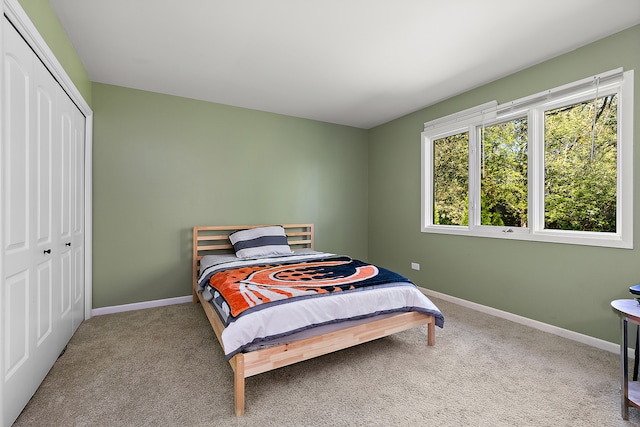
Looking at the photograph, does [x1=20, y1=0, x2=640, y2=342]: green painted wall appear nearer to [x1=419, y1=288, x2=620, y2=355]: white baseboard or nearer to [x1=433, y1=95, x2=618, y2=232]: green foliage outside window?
[x1=419, y1=288, x2=620, y2=355]: white baseboard

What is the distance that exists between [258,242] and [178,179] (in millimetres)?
1272

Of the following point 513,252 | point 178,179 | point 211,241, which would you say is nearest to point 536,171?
point 513,252

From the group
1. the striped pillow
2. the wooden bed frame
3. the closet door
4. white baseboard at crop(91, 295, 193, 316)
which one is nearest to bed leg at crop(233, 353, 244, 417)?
the wooden bed frame

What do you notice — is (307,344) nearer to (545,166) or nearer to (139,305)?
(139,305)

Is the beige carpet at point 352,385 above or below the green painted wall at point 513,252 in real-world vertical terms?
below

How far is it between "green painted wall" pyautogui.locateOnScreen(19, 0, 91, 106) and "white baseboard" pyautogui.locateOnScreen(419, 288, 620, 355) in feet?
14.7

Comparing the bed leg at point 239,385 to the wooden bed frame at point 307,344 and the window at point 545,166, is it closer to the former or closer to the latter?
the wooden bed frame at point 307,344

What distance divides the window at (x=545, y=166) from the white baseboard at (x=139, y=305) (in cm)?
342

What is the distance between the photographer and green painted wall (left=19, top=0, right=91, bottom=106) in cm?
175

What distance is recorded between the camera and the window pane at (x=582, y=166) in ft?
8.00

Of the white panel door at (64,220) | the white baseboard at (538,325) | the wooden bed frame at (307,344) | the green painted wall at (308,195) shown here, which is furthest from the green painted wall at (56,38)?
the white baseboard at (538,325)

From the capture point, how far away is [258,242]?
11.8 feet

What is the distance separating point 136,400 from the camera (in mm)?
1780

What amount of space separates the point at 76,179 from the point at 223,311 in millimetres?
1989
